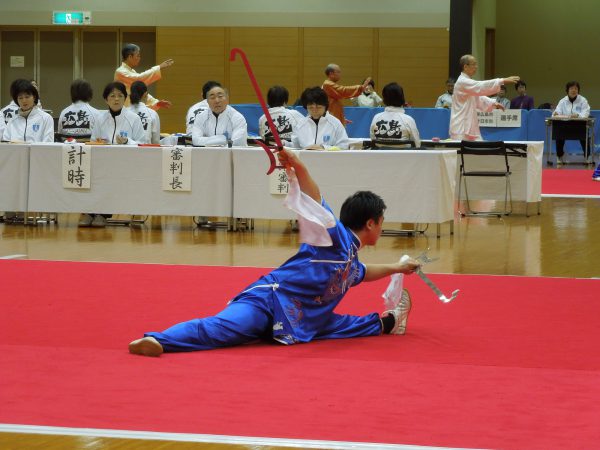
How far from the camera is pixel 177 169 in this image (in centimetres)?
960

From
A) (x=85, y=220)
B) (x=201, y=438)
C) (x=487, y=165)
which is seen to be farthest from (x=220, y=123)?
(x=201, y=438)

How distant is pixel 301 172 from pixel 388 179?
475 centimetres

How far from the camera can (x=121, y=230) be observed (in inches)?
389

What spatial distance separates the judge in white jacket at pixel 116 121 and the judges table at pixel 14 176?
91 centimetres

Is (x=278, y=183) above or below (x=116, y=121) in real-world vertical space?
below

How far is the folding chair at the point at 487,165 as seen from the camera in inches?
430

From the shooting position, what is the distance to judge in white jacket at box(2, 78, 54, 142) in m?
10.5

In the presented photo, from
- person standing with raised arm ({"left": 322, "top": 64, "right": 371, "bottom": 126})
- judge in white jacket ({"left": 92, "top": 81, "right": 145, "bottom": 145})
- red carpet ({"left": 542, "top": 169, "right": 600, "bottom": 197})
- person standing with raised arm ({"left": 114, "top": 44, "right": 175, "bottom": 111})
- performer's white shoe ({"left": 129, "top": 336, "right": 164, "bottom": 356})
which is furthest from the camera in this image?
red carpet ({"left": 542, "top": 169, "right": 600, "bottom": 197})

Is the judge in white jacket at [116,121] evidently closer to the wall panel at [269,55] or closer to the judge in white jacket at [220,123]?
the judge in white jacket at [220,123]

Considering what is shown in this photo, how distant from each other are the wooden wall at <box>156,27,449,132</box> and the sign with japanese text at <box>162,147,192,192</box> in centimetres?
1298

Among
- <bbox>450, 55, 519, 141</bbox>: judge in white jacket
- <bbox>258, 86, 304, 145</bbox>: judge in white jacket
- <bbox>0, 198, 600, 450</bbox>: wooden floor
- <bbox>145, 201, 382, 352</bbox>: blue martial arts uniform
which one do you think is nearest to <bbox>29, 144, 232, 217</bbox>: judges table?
<bbox>0, 198, 600, 450</bbox>: wooden floor

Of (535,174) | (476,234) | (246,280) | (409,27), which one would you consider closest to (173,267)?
(246,280)

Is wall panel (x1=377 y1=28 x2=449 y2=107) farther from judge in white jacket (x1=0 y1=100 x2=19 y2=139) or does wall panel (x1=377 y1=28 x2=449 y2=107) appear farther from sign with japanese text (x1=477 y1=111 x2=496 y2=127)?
judge in white jacket (x1=0 y1=100 x2=19 y2=139)

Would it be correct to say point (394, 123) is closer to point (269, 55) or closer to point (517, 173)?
point (517, 173)
